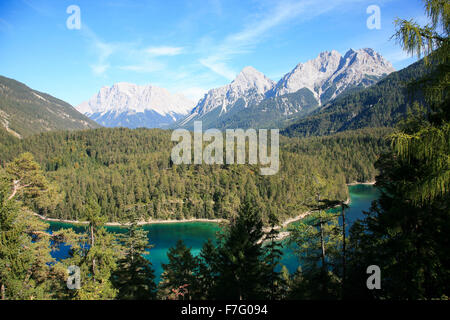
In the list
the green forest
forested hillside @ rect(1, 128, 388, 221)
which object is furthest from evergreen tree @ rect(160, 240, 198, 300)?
forested hillside @ rect(1, 128, 388, 221)

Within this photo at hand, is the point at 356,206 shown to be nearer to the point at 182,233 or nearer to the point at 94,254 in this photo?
the point at 182,233

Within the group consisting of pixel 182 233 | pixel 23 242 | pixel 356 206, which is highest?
pixel 23 242

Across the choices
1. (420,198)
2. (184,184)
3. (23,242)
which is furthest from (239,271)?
(184,184)

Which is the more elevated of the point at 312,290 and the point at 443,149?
the point at 443,149

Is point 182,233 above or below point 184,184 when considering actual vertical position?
below

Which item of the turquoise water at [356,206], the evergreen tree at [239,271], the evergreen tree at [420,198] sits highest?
the evergreen tree at [420,198]

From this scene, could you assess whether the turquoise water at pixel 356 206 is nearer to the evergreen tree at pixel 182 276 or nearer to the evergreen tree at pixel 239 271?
the evergreen tree at pixel 182 276

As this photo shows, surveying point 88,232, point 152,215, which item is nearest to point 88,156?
point 152,215

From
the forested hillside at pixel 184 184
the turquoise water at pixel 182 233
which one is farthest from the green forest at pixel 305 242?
the forested hillside at pixel 184 184

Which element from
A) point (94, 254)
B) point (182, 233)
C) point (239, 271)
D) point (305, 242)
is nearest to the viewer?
point (239, 271)
